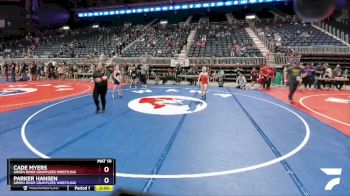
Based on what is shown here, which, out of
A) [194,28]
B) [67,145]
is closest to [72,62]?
[194,28]

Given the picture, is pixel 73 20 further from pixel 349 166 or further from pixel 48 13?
pixel 349 166

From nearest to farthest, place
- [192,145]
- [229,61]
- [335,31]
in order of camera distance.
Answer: [192,145]
[229,61]
[335,31]

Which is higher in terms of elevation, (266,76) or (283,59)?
(283,59)

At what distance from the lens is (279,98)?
13422mm

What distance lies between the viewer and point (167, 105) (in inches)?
437

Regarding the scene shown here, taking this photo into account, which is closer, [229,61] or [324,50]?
[324,50]

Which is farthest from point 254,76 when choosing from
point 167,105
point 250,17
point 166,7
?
point 166,7

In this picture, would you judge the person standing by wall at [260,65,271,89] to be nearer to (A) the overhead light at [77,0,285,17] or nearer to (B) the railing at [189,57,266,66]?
(B) the railing at [189,57,266,66]

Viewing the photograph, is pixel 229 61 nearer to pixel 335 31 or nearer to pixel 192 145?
pixel 335 31

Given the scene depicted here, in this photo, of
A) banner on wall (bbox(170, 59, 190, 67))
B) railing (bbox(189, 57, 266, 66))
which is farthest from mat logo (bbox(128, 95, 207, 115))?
railing (bbox(189, 57, 266, 66))

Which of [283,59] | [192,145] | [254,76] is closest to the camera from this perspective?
[192,145]
